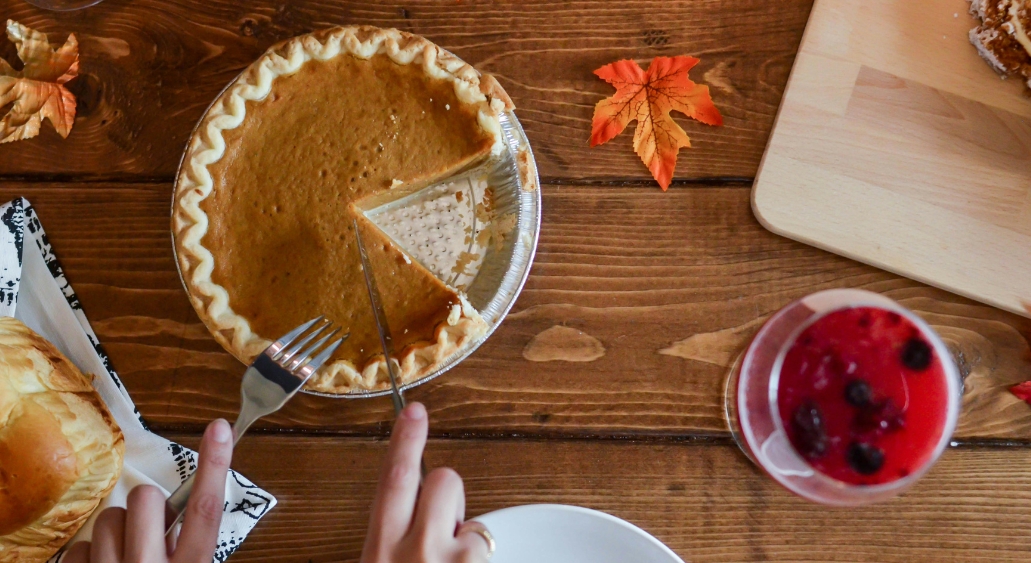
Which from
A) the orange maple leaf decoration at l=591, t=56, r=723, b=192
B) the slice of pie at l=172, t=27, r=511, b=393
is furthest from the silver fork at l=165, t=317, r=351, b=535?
the orange maple leaf decoration at l=591, t=56, r=723, b=192

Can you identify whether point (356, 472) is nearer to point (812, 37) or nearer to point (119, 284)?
point (119, 284)

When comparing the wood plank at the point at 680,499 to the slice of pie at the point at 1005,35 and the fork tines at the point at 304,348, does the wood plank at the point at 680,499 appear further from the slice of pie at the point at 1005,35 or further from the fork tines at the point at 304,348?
the slice of pie at the point at 1005,35

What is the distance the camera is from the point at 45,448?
1.69 m

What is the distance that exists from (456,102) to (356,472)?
3.40ft

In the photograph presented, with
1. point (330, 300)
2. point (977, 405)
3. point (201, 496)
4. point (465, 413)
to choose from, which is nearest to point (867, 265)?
point (977, 405)

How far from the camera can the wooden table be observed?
195 cm

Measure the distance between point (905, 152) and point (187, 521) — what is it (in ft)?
6.42

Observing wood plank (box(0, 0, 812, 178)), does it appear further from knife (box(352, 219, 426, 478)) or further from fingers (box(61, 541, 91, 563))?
fingers (box(61, 541, 91, 563))

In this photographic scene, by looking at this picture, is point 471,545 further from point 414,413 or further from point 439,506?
point 414,413

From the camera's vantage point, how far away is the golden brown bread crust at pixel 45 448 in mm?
1674

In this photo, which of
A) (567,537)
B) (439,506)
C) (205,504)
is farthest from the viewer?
(567,537)

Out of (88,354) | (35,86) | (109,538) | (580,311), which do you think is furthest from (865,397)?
(35,86)

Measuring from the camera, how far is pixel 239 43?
2057 mm

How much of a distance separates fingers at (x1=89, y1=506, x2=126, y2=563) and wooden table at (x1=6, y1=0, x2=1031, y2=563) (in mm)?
435
